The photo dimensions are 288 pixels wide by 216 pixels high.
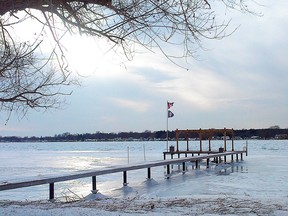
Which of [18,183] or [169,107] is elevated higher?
[169,107]

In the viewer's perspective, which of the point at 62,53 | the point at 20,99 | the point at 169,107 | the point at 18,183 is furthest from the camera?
the point at 169,107

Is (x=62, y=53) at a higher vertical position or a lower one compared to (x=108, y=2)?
lower

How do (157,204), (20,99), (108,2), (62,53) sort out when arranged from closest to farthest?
(108,2) < (62,53) < (157,204) < (20,99)

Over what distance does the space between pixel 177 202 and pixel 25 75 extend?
11.5 feet

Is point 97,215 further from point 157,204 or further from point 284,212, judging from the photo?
point 284,212

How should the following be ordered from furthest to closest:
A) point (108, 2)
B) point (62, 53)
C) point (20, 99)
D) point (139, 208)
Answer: point (20, 99), point (139, 208), point (62, 53), point (108, 2)

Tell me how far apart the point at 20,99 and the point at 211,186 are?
6.75m

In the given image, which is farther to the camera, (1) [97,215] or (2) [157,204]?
(2) [157,204]

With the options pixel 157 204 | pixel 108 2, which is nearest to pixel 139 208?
pixel 157 204

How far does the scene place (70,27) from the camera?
20.6ft

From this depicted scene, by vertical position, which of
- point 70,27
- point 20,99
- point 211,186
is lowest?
point 211,186

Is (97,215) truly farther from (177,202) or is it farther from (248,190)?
(248,190)

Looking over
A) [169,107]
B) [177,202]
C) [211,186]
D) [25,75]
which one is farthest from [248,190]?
[169,107]

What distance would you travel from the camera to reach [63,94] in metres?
8.66
